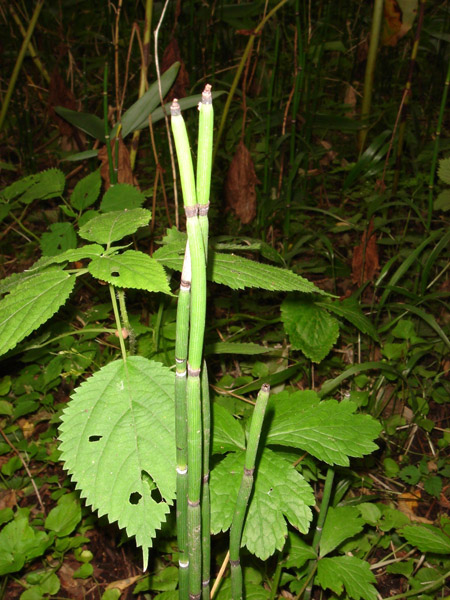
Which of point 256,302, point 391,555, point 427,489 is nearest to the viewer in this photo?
point 391,555

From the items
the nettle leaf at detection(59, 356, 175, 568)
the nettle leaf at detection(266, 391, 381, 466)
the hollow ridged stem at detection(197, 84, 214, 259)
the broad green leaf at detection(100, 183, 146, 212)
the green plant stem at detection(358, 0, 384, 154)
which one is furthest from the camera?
the green plant stem at detection(358, 0, 384, 154)

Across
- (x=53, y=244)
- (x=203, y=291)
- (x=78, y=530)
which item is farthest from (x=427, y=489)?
(x=53, y=244)

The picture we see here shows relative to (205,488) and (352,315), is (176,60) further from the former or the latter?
(205,488)

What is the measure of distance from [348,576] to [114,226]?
0.86 m

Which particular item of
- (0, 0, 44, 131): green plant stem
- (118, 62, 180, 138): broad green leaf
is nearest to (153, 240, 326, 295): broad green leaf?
(118, 62, 180, 138): broad green leaf

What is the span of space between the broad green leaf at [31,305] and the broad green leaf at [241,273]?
173 mm

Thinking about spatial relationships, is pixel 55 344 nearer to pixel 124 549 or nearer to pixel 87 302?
pixel 87 302

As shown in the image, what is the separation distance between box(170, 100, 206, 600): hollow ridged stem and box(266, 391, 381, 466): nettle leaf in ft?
0.82

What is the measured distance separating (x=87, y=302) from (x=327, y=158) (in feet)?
5.15

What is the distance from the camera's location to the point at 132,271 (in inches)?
29.0

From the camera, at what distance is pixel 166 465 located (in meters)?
0.69

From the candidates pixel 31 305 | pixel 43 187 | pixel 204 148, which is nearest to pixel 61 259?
pixel 31 305

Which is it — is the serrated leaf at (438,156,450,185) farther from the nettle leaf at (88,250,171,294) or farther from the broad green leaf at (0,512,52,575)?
the broad green leaf at (0,512,52,575)

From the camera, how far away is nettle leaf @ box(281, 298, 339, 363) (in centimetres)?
137
